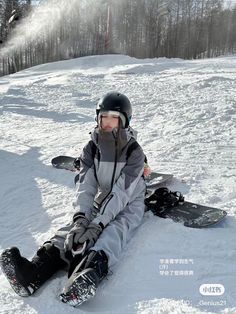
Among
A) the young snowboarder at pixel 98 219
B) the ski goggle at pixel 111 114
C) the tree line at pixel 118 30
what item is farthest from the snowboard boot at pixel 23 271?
the tree line at pixel 118 30

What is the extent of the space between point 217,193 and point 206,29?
39.0m

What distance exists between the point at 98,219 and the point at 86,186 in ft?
1.43

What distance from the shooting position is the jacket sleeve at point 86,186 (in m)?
3.19

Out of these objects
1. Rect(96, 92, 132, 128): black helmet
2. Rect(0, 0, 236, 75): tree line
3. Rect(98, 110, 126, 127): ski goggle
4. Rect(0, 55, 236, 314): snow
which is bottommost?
Rect(0, 55, 236, 314): snow

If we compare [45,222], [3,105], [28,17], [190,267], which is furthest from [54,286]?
[28,17]

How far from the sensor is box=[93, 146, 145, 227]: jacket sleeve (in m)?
3.07

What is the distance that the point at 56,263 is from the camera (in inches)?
112

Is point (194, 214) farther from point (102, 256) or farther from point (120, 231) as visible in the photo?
point (102, 256)

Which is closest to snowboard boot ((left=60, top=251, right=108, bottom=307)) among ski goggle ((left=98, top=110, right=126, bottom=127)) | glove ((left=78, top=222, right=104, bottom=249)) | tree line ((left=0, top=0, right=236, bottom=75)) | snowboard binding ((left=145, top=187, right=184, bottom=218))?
glove ((left=78, top=222, right=104, bottom=249))

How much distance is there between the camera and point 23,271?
2.58 metres

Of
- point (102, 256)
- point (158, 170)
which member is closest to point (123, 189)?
point (102, 256)

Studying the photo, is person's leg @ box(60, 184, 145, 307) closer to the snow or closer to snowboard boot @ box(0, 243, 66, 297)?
the snow

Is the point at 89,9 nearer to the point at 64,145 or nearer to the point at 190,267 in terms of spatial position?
→ the point at 64,145

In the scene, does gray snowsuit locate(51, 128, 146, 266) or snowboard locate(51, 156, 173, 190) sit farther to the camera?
snowboard locate(51, 156, 173, 190)
